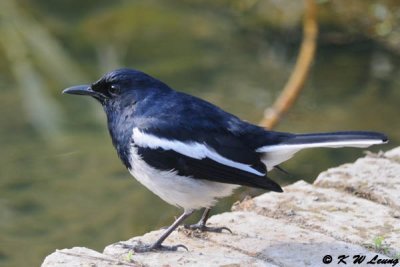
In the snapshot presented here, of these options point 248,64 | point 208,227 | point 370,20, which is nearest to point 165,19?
point 248,64

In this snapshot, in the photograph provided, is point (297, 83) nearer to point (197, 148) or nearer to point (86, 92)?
point (86, 92)

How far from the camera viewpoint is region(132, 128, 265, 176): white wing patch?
4.34 m

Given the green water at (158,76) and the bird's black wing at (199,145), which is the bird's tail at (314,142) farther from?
the green water at (158,76)

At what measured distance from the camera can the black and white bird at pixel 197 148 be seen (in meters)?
4.31

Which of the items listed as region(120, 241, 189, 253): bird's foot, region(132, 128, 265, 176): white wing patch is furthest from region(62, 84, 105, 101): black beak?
region(120, 241, 189, 253): bird's foot

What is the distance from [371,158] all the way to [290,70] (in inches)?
168

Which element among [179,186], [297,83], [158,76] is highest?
[158,76]

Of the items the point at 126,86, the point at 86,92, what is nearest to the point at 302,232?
the point at 126,86

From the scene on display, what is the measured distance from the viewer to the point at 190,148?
438 cm

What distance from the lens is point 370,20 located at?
31.3 feet

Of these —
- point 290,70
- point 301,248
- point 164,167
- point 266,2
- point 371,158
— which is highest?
point 266,2

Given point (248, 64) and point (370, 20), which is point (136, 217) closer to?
point (248, 64)

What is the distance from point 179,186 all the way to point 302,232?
0.67 m

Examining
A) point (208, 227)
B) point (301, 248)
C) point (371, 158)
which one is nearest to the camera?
point (301, 248)
